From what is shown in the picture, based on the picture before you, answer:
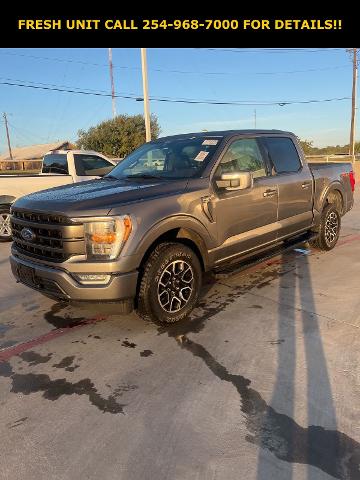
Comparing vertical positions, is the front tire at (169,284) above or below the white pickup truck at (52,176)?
below

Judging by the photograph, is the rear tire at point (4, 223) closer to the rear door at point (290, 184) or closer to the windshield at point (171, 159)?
the windshield at point (171, 159)

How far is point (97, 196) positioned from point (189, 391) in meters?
1.85

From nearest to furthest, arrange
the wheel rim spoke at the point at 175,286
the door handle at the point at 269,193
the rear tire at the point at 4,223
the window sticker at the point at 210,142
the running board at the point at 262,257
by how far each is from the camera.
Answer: the wheel rim spoke at the point at 175,286
the running board at the point at 262,257
the window sticker at the point at 210,142
the door handle at the point at 269,193
the rear tire at the point at 4,223

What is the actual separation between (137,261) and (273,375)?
1452mm

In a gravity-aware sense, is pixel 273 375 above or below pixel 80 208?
below

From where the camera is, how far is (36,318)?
4.24 metres

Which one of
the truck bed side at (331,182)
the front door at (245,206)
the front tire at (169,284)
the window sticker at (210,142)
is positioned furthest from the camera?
the truck bed side at (331,182)

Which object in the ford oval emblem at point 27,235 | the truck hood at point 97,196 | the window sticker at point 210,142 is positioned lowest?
the ford oval emblem at point 27,235

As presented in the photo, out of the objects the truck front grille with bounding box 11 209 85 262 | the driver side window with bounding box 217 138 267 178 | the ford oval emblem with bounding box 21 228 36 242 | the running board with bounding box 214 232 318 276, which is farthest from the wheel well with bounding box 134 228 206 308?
the ford oval emblem with bounding box 21 228 36 242

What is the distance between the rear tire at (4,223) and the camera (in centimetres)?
819

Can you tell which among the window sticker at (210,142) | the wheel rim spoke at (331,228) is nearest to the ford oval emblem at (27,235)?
the window sticker at (210,142)

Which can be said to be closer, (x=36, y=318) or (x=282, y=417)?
(x=282, y=417)

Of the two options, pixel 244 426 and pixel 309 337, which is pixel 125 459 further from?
pixel 309 337
